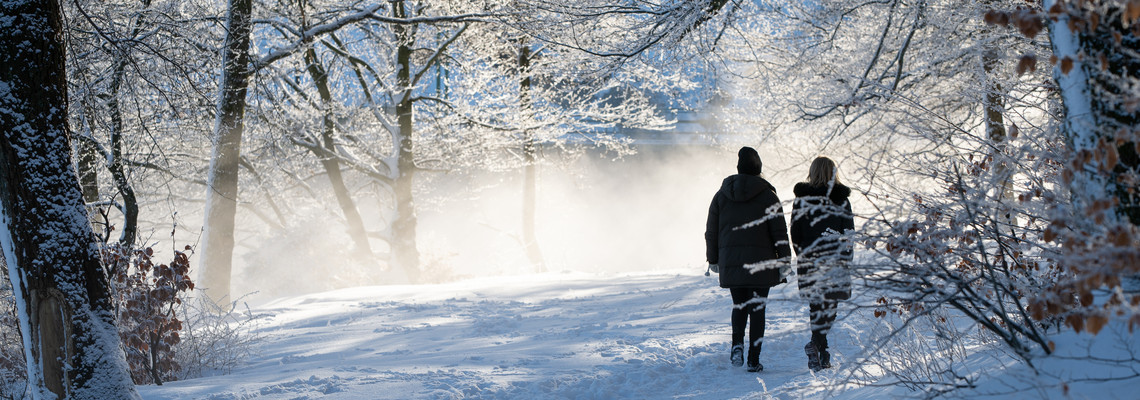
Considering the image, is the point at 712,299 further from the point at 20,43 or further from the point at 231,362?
the point at 20,43

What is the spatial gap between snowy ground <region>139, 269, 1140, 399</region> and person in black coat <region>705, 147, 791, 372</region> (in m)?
0.34

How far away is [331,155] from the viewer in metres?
16.4

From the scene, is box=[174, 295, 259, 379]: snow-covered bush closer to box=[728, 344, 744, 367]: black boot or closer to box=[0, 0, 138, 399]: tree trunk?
box=[0, 0, 138, 399]: tree trunk

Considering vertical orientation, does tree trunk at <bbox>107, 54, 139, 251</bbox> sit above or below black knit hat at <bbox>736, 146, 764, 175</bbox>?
above

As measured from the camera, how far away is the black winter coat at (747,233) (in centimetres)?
537

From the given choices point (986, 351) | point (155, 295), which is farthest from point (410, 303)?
point (986, 351)

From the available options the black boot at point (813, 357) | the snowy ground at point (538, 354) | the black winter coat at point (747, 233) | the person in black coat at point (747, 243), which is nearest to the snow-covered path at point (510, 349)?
the snowy ground at point (538, 354)

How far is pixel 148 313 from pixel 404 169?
10.8m

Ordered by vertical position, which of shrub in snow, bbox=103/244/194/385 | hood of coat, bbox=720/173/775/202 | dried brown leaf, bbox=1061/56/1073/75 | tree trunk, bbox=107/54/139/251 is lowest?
shrub in snow, bbox=103/244/194/385

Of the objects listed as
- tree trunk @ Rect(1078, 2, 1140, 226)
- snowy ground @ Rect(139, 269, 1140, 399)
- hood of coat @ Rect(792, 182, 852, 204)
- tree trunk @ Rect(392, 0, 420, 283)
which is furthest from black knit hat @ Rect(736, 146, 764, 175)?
tree trunk @ Rect(392, 0, 420, 283)

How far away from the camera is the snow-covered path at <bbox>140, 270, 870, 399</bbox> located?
15.8 ft

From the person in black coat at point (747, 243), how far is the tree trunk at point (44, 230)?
12.6ft

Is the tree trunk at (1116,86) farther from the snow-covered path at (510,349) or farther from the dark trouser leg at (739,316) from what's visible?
the dark trouser leg at (739,316)

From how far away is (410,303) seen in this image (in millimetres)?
9664
